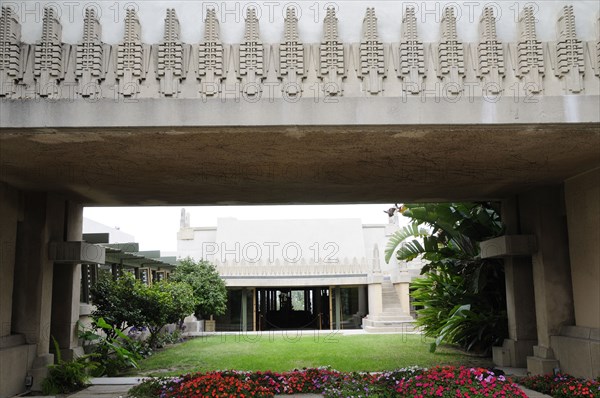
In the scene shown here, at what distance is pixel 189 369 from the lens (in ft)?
37.7

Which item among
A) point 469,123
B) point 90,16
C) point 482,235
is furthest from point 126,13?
point 482,235

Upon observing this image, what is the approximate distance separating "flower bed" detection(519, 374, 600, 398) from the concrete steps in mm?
12018

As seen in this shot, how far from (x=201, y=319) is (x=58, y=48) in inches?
768

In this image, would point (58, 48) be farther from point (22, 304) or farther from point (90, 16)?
point (22, 304)

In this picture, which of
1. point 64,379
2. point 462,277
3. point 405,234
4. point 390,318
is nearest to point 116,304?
point 64,379

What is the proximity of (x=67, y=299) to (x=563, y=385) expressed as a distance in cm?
882

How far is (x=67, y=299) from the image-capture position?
11.0 meters

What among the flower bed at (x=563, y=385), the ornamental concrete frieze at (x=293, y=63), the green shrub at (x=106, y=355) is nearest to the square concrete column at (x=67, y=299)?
the green shrub at (x=106, y=355)

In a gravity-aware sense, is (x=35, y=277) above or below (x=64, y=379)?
above

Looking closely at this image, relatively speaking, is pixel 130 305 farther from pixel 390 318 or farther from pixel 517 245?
pixel 390 318

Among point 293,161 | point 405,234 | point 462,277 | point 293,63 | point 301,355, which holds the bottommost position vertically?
point 301,355

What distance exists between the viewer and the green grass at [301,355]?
11656 millimetres

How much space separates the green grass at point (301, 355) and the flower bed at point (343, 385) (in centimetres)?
233

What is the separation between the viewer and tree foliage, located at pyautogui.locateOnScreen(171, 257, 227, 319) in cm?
2102
